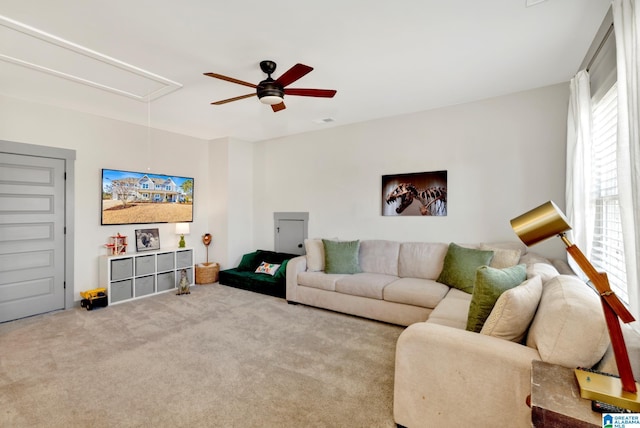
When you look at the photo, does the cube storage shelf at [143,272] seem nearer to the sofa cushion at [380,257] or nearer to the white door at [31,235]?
the white door at [31,235]

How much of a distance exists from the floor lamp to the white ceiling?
1620mm

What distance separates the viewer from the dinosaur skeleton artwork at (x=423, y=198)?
12.9 ft

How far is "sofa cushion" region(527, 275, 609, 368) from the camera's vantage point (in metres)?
1.28

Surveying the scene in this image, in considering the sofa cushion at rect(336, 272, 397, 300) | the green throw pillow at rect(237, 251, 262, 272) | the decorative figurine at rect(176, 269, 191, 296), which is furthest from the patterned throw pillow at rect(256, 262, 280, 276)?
the sofa cushion at rect(336, 272, 397, 300)

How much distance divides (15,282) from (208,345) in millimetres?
2718

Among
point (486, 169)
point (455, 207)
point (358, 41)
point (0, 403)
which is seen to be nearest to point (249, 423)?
point (0, 403)

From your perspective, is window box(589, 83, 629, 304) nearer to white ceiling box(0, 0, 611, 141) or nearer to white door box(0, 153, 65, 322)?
white ceiling box(0, 0, 611, 141)

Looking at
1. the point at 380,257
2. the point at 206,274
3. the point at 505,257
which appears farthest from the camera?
the point at 206,274

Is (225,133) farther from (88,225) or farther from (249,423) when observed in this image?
(249,423)

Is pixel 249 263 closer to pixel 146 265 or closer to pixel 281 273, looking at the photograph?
pixel 281 273

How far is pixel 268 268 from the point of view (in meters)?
4.96

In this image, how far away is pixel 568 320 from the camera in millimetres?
1344

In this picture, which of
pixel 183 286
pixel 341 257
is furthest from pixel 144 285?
pixel 341 257

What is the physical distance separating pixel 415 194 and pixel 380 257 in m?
1.02
